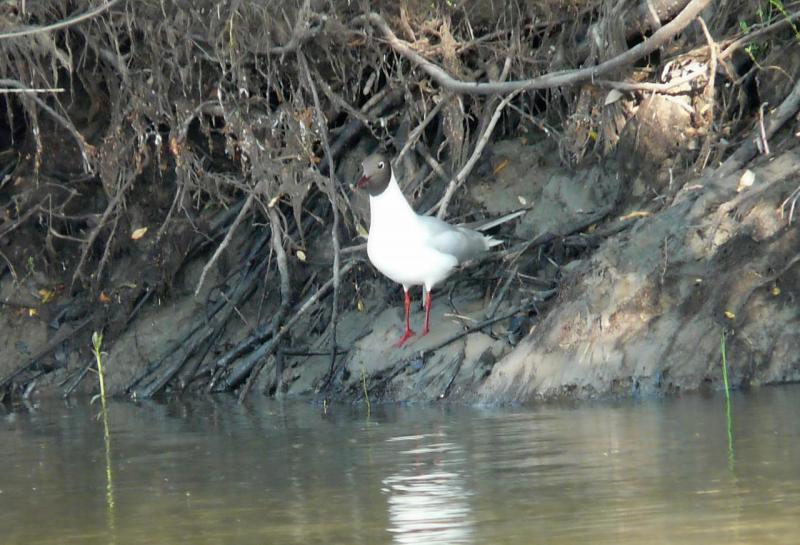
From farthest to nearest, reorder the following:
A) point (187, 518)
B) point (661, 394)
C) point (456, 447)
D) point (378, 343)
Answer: point (378, 343) < point (661, 394) < point (456, 447) < point (187, 518)

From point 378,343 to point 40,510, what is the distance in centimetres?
393

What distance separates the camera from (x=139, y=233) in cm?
1025

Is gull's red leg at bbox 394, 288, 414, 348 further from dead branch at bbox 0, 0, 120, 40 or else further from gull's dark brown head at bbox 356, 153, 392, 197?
dead branch at bbox 0, 0, 120, 40

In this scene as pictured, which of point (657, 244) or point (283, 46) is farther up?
point (283, 46)

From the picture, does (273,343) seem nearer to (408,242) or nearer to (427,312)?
(427,312)

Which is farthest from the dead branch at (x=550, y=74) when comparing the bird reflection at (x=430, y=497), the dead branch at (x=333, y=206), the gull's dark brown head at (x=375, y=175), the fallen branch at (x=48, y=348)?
the bird reflection at (x=430, y=497)

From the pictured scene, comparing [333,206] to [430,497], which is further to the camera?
[333,206]

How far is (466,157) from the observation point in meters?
9.41

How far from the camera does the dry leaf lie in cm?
1025

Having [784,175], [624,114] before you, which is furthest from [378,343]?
[784,175]

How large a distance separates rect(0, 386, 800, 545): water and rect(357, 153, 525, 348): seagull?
3.86 ft

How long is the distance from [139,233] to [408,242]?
2.59m

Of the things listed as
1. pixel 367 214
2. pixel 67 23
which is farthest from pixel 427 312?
pixel 67 23

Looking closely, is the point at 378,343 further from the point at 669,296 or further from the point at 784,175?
the point at 784,175
